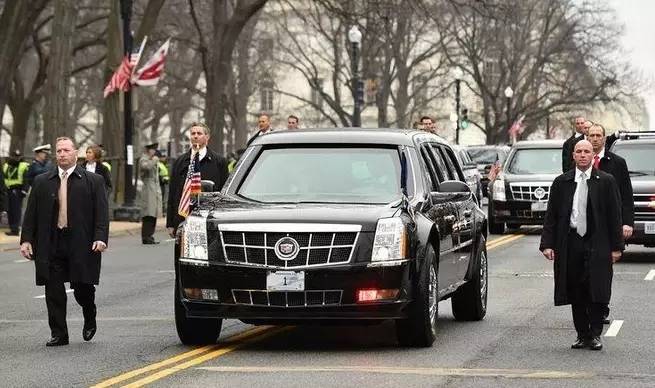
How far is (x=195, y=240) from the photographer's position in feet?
40.0

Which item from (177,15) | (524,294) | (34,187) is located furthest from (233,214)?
(177,15)

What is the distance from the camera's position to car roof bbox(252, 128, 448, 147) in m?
13.5

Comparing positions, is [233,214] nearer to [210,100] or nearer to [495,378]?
[495,378]

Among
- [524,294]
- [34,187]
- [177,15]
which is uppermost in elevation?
[177,15]

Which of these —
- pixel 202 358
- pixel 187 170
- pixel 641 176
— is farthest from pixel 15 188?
pixel 202 358

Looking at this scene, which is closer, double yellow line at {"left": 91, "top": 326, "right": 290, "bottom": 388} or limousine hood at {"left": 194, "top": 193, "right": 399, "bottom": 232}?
double yellow line at {"left": 91, "top": 326, "right": 290, "bottom": 388}

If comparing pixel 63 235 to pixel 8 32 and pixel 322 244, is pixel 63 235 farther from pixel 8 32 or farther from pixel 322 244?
pixel 8 32

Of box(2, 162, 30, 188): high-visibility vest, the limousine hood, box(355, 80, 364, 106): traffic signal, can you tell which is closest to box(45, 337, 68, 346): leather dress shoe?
the limousine hood

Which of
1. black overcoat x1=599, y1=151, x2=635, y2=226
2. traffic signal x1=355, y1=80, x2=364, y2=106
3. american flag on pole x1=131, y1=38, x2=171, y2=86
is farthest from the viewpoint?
traffic signal x1=355, y1=80, x2=364, y2=106

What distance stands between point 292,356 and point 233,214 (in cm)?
112

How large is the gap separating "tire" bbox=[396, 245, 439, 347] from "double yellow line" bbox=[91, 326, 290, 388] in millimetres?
1290

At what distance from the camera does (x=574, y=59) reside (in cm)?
8075

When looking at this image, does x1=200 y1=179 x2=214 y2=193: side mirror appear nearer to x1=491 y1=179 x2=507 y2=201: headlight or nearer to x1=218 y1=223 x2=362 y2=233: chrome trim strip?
x1=218 y1=223 x2=362 y2=233: chrome trim strip

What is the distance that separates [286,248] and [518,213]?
19080mm
